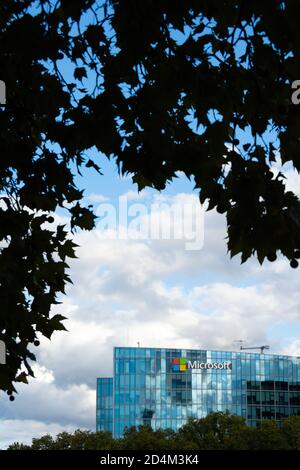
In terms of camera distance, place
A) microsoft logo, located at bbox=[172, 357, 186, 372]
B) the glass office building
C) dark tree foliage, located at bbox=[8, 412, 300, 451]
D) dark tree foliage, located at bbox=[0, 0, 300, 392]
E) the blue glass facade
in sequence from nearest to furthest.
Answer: dark tree foliage, located at bbox=[0, 0, 300, 392]
dark tree foliage, located at bbox=[8, 412, 300, 451]
the glass office building
the blue glass facade
microsoft logo, located at bbox=[172, 357, 186, 372]

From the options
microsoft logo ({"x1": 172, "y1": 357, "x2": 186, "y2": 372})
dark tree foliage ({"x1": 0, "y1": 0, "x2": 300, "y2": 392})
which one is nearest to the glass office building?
microsoft logo ({"x1": 172, "y1": 357, "x2": 186, "y2": 372})

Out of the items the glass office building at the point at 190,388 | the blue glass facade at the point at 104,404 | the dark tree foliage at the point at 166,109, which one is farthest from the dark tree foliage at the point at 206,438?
the dark tree foliage at the point at 166,109

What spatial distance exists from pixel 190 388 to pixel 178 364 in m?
4.54

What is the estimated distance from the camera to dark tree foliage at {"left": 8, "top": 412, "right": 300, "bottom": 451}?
9450 cm

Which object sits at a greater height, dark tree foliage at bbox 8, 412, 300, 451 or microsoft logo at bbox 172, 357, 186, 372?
microsoft logo at bbox 172, 357, 186, 372

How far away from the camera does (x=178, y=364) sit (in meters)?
132

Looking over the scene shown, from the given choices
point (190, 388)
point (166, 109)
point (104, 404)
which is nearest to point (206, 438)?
point (190, 388)

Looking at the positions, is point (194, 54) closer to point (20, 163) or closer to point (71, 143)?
point (71, 143)

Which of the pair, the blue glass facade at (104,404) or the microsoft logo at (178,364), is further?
the microsoft logo at (178,364)

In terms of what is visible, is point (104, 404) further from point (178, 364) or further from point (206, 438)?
point (206, 438)

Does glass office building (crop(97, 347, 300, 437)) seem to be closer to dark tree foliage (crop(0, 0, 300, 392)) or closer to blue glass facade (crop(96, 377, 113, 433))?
blue glass facade (crop(96, 377, 113, 433))

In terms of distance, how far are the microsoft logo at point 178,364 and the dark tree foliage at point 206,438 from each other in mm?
29877

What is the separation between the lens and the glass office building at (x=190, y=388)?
129375mm

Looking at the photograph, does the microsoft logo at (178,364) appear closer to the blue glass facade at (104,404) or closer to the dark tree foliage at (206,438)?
the blue glass facade at (104,404)
